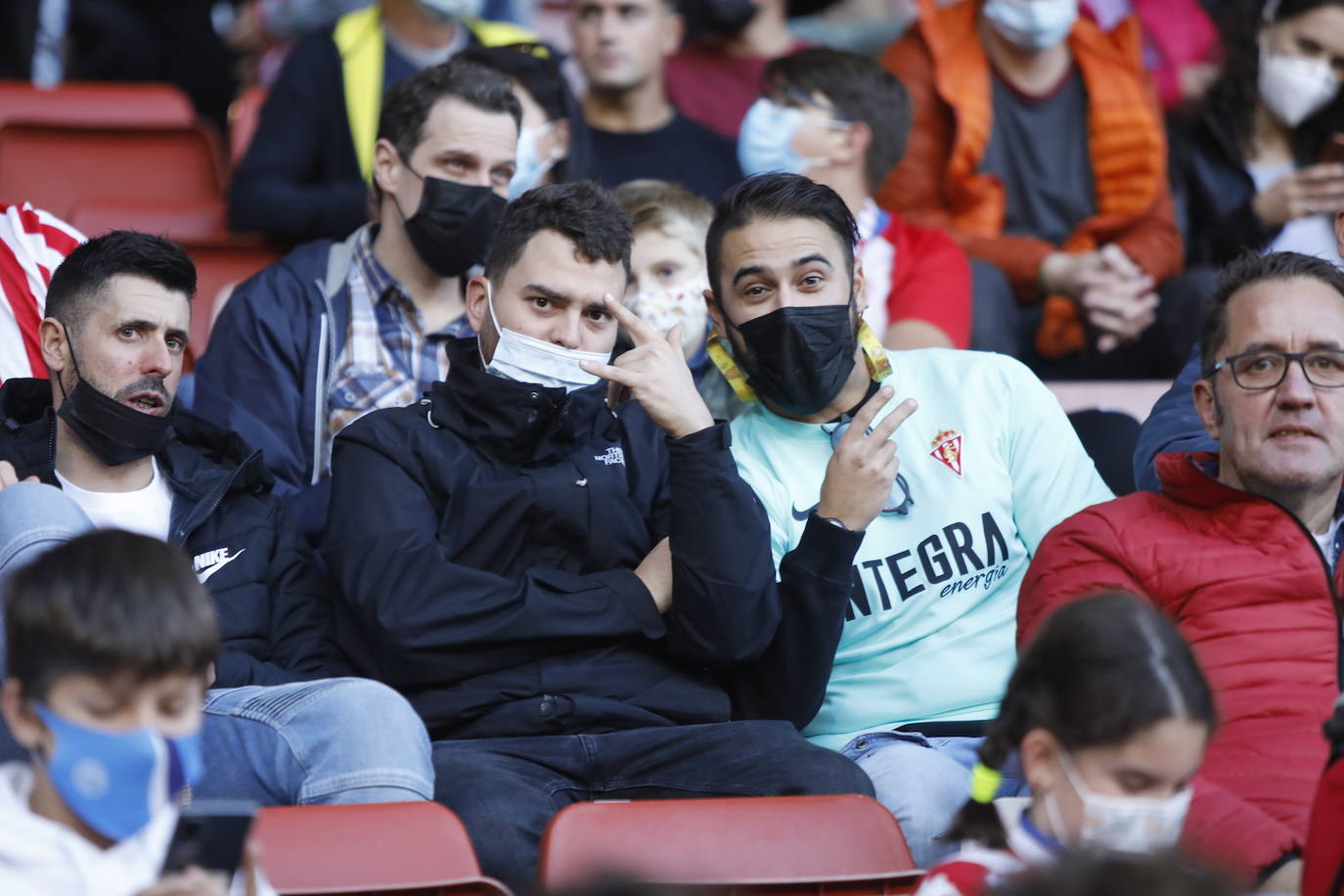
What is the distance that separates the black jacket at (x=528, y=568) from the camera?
118 inches

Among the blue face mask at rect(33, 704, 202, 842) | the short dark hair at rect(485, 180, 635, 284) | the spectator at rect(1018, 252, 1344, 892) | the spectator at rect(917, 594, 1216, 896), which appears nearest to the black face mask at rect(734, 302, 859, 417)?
the short dark hair at rect(485, 180, 635, 284)

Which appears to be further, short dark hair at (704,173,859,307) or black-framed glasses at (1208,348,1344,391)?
short dark hair at (704,173,859,307)

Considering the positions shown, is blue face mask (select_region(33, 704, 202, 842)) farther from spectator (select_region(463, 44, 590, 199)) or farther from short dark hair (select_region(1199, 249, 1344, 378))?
spectator (select_region(463, 44, 590, 199))

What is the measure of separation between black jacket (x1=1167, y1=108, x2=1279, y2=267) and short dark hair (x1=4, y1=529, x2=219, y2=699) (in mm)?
3968

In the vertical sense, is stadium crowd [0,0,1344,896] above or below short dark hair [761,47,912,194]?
below

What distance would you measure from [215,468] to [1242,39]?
3.56 meters

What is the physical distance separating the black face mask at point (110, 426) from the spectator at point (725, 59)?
2.94m

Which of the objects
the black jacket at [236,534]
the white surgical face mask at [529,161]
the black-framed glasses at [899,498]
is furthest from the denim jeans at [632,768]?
the white surgical face mask at [529,161]

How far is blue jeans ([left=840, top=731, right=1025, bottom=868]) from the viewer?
284cm

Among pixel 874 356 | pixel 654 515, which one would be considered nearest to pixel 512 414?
pixel 654 515

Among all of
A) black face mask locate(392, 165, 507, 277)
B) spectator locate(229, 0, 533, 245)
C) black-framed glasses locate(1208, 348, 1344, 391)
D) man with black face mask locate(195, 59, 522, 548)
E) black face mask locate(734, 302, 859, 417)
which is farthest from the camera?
spectator locate(229, 0, 533, 245)

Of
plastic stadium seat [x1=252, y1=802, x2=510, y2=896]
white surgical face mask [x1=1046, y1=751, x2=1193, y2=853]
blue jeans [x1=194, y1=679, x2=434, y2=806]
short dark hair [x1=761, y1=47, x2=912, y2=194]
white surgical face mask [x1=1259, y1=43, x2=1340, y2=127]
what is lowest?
blue jeans [x1=194, y1=679, x2=434, y2=806]

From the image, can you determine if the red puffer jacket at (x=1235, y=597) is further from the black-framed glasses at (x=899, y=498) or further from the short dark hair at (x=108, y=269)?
the short dark hair at (x=108, y=269)

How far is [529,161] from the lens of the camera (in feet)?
15.2
